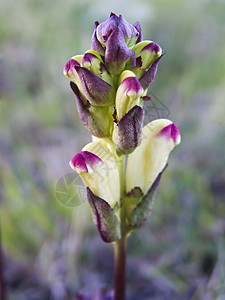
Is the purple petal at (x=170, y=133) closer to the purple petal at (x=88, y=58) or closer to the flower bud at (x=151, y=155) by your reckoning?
the flower bud at (x=151, y=155)

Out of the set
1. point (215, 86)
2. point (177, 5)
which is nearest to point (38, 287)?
point (215, 86)

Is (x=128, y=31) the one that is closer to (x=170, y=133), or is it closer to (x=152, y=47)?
(x=152, y=47)

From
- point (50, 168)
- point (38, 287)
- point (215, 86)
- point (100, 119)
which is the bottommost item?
point (38, 287)

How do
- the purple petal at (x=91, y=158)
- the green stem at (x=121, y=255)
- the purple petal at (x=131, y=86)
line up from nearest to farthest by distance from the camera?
1. the purple petal at (x=131, y=86)
2. the purple petal at (x=91, y=158)
3. the green stem at (x=121, y=255)

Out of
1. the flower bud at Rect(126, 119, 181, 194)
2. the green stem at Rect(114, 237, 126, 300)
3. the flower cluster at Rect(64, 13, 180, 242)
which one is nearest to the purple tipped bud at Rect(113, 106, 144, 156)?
the flower cluster at Rect(64, 13, 180, 242)

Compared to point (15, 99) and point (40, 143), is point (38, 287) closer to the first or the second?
point (40, 143)

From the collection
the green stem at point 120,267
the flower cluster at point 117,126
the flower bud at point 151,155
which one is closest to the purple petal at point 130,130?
the flower cluster at point 117,126

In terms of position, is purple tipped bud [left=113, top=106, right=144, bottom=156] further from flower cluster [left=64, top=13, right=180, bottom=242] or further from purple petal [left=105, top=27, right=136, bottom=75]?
purple petal [left=105, top=27, right=136, bottom=75]
